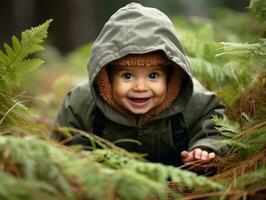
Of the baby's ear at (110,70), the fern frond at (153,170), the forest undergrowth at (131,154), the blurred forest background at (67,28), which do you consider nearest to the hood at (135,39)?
the baby's ear at (110,70)

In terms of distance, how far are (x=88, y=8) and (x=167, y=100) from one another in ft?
43.6

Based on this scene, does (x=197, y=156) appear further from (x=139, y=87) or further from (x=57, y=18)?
(x=57, y=18)

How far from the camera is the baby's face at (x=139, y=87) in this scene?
11.6ft

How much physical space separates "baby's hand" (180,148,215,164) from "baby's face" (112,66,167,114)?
18.3 inches

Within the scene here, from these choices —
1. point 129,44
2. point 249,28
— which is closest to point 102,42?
point 129,44

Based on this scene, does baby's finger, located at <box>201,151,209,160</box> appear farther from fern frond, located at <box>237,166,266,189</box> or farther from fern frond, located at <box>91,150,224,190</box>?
fern frond, located at <box>237,166,266,189</box>

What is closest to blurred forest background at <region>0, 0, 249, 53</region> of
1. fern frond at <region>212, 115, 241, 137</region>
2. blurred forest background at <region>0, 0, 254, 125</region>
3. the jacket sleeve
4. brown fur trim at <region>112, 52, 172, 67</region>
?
blurred forest background at <region>0, 0, 254, 125</region>

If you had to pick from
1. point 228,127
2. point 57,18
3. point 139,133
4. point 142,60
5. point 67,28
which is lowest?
point 67,28

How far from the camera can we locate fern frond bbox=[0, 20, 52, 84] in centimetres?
314

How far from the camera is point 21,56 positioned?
10.4ft

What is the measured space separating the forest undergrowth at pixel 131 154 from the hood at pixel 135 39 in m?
0.38

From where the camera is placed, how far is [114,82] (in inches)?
144

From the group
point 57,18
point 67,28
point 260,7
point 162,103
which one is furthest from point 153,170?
point 67,28

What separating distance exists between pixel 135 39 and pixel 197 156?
0.85 m
